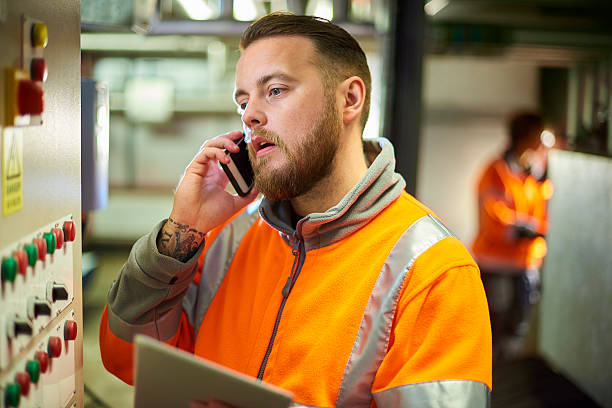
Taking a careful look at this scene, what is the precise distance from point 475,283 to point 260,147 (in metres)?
0.65

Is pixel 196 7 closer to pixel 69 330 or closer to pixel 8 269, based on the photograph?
pixel 69 330

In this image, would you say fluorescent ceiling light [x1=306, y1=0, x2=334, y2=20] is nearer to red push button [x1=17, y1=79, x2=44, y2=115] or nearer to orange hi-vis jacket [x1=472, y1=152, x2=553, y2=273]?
orange hi-vis jacket [x1=472, y1=152, x2=553, y2=273]

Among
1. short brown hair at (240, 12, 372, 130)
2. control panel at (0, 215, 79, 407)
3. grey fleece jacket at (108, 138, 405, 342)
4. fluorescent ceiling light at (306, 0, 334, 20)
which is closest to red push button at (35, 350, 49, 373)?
control panel at (0, 215, 79, 407)

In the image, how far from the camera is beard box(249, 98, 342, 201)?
5.33 feet

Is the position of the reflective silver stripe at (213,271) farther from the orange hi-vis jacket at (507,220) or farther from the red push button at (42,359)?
the orange hi-vis jacket at (507,220)

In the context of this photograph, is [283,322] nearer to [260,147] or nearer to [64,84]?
[260,147]

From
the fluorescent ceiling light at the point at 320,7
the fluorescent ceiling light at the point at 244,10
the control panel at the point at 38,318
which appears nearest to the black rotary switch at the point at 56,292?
the control panel at the point at 38,318

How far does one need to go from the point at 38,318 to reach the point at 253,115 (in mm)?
723

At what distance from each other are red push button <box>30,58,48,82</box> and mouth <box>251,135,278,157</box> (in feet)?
2.03

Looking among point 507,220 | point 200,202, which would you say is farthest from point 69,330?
point 507,220

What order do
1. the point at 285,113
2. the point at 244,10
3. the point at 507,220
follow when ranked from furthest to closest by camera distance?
the point at 507,220 → the point at 244,10 → the point at 285,113

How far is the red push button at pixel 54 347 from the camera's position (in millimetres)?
1215

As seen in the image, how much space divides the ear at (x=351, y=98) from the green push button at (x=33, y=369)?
995 mm

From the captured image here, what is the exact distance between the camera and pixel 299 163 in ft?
5.32
